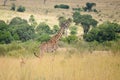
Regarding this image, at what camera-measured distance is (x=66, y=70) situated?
6.61 meters

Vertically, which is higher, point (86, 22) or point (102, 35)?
point (102, 35)

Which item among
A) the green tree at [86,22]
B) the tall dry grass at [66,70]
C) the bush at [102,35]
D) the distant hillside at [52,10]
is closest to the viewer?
the tall dry grass at [66,70]

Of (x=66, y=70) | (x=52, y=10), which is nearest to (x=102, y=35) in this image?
(x=66, y=70)

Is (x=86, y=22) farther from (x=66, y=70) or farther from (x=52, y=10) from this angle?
(x=66, y=70)

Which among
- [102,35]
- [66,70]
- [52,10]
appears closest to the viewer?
→ [66,70]

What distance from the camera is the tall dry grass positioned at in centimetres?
609

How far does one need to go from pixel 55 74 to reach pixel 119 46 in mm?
3839

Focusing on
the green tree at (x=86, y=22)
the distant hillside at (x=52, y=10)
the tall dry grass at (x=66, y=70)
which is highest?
the tall dry grass at (x=66, y=70)

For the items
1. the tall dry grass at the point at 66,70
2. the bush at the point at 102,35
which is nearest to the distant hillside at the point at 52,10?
the bush at the point at 102,35

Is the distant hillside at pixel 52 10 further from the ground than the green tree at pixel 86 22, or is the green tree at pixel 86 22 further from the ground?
the green tree at pixel 86 22

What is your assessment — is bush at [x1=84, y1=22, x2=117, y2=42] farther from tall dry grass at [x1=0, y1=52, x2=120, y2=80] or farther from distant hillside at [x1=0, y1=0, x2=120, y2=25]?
distant hillside at [x1=0, y1=0, x2=120, y2=25]

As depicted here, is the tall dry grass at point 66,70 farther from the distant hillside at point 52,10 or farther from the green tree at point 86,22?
the distant hillside at point 52,10

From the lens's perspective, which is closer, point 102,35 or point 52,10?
point 102,35

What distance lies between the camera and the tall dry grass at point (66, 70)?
6.09 metres
